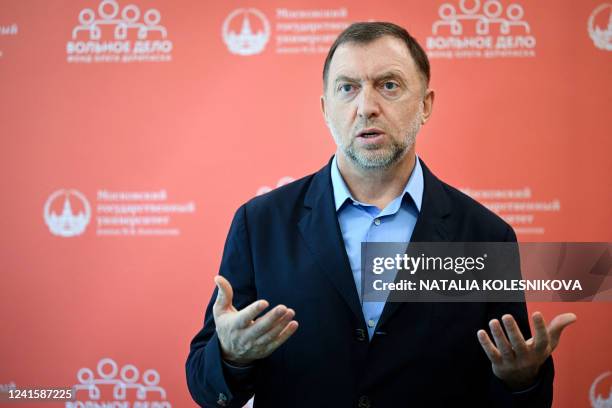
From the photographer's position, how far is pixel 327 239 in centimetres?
157

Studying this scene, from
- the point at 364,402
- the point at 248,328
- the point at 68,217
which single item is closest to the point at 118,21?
the point at 68,217

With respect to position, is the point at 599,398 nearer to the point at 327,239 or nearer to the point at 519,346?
the point at 519,346

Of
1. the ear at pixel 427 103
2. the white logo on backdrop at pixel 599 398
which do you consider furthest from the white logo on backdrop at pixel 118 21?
the white logo on backdrop at pixel 599 398

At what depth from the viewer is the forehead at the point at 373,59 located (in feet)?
5.43

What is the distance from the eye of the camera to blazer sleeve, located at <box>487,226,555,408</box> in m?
1.40

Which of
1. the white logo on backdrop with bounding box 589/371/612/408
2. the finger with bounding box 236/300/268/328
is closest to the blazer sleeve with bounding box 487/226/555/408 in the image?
the finger with bounding box 236/300/268/328

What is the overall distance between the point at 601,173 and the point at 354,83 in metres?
1.78

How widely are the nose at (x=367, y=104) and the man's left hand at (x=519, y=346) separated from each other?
66 cm

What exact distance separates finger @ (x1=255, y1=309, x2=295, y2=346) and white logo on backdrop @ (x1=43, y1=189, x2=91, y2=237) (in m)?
1.96

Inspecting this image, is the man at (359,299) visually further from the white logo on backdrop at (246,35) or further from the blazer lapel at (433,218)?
the white logo on backdrop at (246,35)

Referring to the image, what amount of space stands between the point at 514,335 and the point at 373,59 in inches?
32.8

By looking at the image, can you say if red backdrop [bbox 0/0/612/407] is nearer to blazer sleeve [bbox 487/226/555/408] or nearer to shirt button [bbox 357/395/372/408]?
blazer sleeve [bbox 487/226/555/408]

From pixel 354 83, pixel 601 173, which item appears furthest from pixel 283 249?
pixel 601 173

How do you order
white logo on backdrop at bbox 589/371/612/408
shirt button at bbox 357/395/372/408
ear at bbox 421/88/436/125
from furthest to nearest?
white logo on backdrop at bbox 589/371/612/408 < ear at bbox 421/88/436/125 < shirt button at bbox 357/395/372/408
